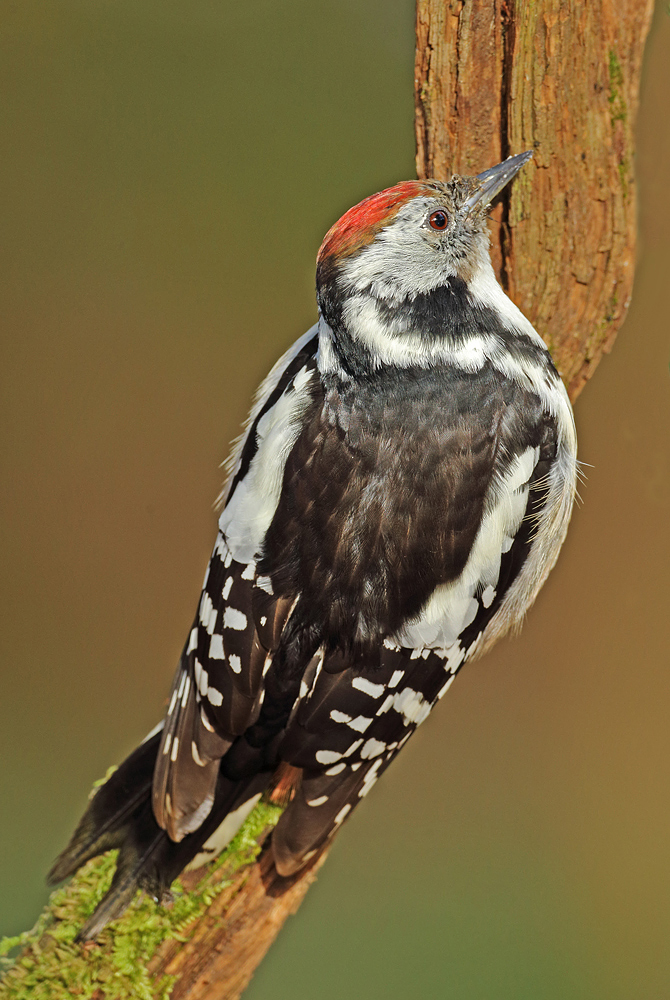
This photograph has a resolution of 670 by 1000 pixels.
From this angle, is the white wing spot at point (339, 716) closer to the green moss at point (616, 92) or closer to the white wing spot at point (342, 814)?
the white wing spot at point (342, 814)

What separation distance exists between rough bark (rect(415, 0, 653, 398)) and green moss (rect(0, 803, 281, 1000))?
1.23 m

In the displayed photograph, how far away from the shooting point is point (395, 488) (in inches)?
46.7

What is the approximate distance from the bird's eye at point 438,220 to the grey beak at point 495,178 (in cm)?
5

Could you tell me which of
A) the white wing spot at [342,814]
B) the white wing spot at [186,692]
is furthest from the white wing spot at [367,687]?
the white wing spot at [186,692]

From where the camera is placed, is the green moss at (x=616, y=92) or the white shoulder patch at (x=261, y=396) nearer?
the green moss at (x=616, y=92)

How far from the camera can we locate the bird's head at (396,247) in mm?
1222

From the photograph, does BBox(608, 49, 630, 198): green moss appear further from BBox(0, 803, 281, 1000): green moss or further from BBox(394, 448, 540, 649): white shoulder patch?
BBox(0, 803, 281, 1000): green moss

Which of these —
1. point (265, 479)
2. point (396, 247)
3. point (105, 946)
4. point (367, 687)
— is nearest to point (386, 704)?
point (367, 687)

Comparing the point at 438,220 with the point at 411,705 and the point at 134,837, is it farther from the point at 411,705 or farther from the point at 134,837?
the point at 134,837

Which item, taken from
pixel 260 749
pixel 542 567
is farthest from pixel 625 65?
pixel 260 749

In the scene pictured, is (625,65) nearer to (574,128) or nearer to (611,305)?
(574,128)

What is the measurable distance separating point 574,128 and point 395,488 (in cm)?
73

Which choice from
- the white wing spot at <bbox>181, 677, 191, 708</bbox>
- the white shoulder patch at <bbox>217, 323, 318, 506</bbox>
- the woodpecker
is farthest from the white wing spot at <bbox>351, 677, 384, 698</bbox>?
the white shoulder patch at <bbox>217, 323, 318, 506</bbox>

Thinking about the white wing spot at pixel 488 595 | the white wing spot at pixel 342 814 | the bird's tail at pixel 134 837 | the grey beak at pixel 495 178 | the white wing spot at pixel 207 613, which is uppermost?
the grey beak at pixel 495 178
